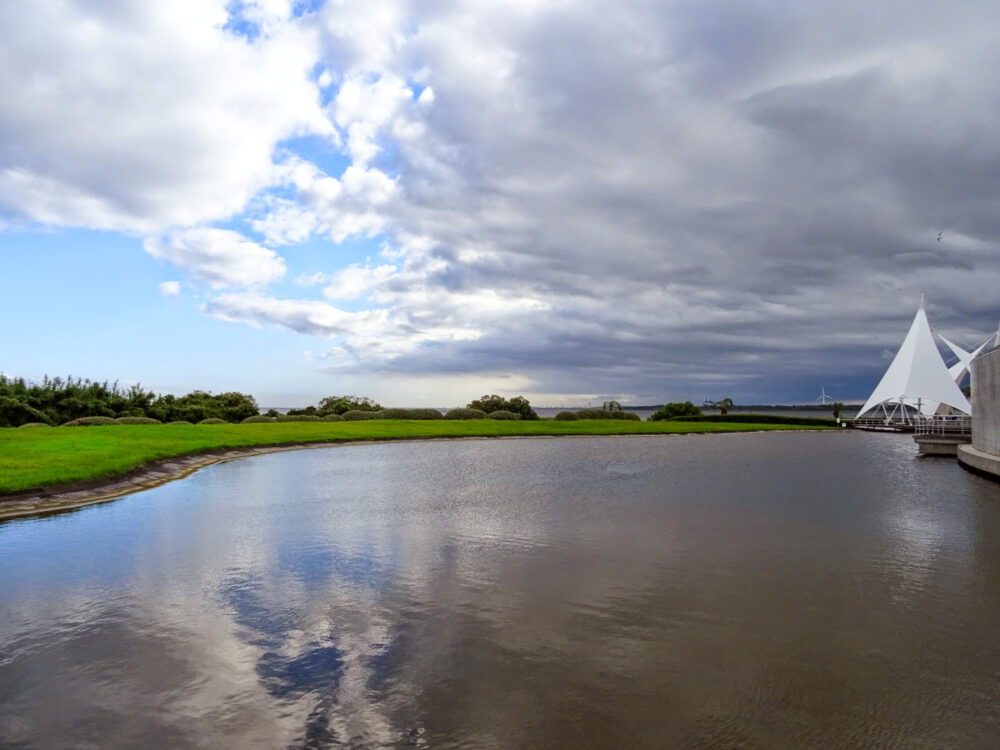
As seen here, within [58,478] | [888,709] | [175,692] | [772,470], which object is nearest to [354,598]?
[175,692]

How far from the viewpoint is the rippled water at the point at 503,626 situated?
614cm

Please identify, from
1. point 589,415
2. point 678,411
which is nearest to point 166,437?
point 589,415

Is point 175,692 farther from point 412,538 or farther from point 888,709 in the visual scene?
point 412,538

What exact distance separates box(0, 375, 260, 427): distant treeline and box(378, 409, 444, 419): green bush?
1423 centimetres

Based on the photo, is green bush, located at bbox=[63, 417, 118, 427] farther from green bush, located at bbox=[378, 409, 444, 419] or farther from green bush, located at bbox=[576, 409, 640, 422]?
green bush, located at bbox=[576, 409, 640, 422]

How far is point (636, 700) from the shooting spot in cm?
651

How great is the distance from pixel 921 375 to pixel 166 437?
269ft

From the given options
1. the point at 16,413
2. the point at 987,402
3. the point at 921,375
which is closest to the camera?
the point at 987,402

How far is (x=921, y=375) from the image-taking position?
266 ft

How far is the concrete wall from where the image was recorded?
3042 centimetres

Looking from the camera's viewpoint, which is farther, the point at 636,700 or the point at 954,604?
the point at 954,604

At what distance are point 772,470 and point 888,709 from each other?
2593cm

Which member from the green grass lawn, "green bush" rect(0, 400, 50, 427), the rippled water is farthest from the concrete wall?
"green bush" rect(0, 400, 50, 427)

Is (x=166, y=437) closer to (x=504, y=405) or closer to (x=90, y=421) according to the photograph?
(x=90, y=421)
